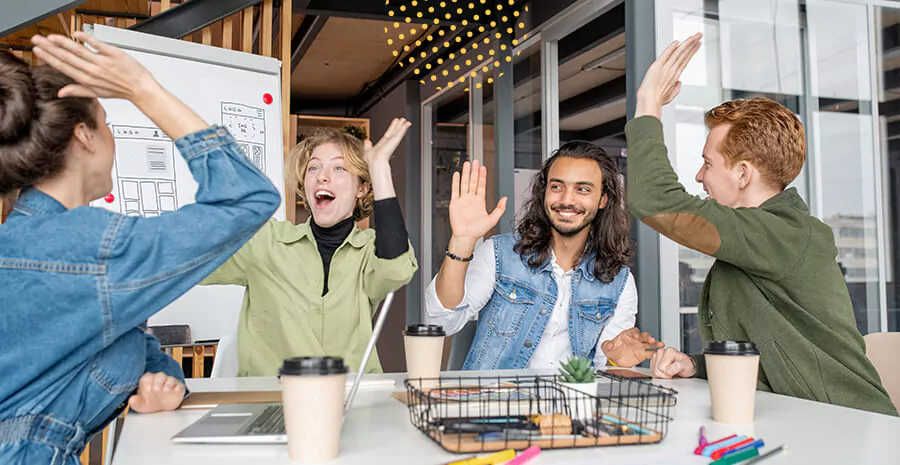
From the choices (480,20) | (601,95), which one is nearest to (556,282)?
(480,20)

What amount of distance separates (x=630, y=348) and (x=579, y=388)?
0.78 metres

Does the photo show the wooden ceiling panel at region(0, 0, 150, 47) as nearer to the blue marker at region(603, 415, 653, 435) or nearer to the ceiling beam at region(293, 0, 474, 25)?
the ceiling beam at region(293, 0, 474, 25)

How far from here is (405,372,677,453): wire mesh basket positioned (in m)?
0.86

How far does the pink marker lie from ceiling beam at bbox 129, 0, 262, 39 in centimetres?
301

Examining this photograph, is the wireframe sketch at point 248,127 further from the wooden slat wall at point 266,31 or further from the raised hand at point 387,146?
the raised hand at point 387,146

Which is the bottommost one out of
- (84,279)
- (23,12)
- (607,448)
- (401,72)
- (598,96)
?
(607,448)

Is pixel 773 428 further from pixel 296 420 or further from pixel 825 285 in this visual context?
pixel 296 420

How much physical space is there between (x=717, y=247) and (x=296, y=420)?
0.96 metres

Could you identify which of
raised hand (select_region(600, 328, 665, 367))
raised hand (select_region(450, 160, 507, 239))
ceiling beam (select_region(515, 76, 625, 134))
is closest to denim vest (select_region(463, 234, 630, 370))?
raised hand (select_region(600, 328, 665, 367))

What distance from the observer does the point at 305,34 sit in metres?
5.22

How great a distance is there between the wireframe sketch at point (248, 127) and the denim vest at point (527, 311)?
4.59 feet

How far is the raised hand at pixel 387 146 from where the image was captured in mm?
1483

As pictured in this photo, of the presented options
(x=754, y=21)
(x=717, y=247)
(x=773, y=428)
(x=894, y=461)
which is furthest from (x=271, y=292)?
(x=754, y=21)

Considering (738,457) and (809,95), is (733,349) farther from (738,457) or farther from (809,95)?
(809,95)
